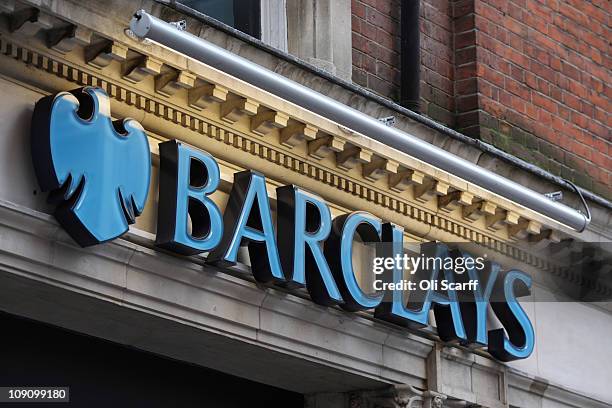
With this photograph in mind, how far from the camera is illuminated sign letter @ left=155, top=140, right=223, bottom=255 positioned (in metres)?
10.0

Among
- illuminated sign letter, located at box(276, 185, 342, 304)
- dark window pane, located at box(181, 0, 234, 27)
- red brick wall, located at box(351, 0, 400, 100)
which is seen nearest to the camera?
illuminated sign letter, located at box(276, 185, 342, 304)

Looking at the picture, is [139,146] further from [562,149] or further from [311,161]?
[562,149]

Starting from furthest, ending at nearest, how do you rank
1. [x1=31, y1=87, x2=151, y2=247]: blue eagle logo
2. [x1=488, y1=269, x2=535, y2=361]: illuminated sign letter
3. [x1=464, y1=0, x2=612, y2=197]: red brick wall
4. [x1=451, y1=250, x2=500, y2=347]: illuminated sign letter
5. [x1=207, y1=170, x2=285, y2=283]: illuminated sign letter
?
1. [x1=464, y1=0, x2=612, y2=197]: red brick wall
2. [x1=488, y1=269, x2=535, y2=361]: illuminated sign letter
3. [x1=451, y1=250, x2=500, y2=347]: illuminated sign letter
4. [x1=207, y1=170, x2=285, y2=283]: illuminated sign letter
5. [x1=31, y1=87, x2=151, y2=247]: blue eagle logo

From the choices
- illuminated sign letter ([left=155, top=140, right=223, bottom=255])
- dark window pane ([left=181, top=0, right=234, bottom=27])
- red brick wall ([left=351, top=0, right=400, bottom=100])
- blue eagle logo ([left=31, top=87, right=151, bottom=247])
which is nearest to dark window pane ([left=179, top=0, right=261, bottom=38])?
dark window pane ([left=181, top=0, right=234, bottom=27])

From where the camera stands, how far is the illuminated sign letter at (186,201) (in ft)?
32.9

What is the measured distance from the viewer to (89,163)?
957 centimetres

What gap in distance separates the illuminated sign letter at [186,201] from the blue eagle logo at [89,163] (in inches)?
9.7

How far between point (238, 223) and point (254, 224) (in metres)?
0.28

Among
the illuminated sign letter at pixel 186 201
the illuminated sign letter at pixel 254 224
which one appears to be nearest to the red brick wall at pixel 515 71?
the illuminated sign letter at pixel 254 224

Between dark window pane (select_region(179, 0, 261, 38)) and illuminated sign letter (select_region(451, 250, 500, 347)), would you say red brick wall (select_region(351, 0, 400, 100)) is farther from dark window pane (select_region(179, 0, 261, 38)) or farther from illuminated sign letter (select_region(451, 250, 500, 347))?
illuminated sign letter (select_region(451, 250, 500, 347))

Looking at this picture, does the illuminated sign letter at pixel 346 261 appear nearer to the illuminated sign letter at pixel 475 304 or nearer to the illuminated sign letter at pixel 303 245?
the illuminated sign letter at pixel 303 245

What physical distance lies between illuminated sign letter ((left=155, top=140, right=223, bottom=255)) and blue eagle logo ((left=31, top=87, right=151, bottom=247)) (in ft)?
0.81

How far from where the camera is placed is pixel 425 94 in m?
13.2

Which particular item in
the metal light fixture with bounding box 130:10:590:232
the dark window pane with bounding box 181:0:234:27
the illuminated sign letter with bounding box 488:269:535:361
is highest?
the dark window pane with bounding box 181:0:234:27
